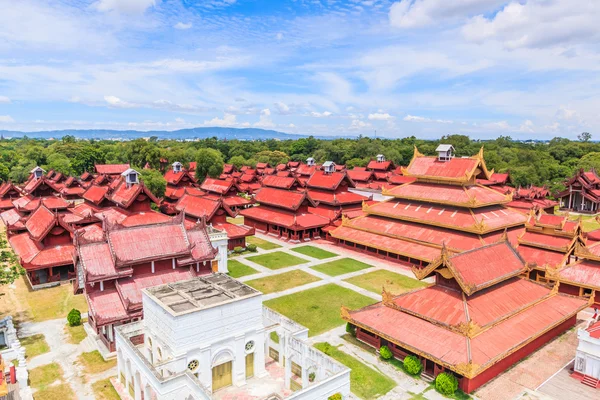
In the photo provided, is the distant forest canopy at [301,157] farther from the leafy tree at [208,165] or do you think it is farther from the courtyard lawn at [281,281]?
the courtyard lawn at [281,281]

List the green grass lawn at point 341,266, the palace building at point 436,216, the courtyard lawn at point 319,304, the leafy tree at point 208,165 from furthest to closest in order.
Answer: the leafy tree at point 208,165 → the green grass lawn at point 341,266 → the palace building at point 436,216 → the courtyard lawn at point 319,304

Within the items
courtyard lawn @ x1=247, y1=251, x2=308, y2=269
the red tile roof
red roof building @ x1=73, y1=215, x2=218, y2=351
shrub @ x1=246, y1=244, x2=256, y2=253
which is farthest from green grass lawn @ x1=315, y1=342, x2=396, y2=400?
the red tile roof

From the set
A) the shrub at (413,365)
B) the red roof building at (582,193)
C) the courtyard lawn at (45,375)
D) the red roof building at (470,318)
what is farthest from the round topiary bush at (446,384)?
the red roof building at (582,193)

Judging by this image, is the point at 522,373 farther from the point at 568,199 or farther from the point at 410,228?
the point at 568,199

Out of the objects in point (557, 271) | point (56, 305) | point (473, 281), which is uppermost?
point (473, 281)

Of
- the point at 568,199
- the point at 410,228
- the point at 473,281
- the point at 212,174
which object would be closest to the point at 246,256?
the point at 410,228

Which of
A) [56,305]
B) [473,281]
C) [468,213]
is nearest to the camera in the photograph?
[473,281]

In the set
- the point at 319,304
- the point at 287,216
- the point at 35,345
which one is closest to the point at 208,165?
the point at 287,216
